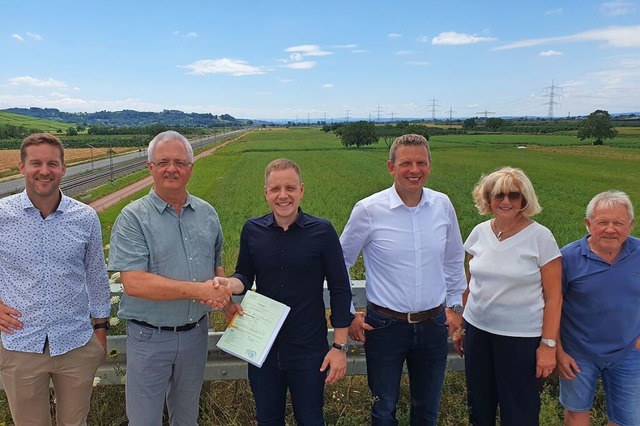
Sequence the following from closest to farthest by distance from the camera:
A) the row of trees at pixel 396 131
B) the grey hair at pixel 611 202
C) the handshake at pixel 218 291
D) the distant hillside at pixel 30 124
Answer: the handshake at pixel 218 291 < the grey hair at pixel 611 202 < the row of trees at pixel 396 131 < the distant hillside at pixel 30 124

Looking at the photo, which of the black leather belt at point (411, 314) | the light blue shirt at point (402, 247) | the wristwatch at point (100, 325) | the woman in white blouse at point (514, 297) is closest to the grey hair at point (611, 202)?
the woman in white blouse at point (514, 297)

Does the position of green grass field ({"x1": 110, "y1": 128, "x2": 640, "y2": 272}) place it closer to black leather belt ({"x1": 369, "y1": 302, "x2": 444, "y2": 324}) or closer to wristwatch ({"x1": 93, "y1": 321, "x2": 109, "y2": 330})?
wristwatch ({"x1": 93, "y1": 321, "x2": 109, "y2": 330})

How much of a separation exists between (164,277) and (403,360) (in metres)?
1.57

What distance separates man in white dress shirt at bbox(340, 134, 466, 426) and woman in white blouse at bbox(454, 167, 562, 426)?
0.25m

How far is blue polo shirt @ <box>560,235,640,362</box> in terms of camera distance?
112 inches

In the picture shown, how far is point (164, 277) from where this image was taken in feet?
8.51

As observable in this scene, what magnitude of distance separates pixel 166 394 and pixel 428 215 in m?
2.02

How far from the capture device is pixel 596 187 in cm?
2783

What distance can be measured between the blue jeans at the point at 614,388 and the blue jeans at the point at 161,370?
2347 mm

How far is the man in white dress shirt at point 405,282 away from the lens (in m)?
2.96

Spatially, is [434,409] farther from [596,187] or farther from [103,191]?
[103,191]

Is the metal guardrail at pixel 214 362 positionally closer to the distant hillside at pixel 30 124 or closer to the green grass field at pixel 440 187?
the green grass field at pixel 440 187

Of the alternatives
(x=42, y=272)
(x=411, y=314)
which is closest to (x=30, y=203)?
(x=42, y=272)

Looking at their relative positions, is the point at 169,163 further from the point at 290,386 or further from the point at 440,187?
the point at 440,187
